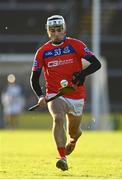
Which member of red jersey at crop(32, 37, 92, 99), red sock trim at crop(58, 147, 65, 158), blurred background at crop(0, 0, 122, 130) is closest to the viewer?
red sock trim at crop(58, 147, 65, 158)

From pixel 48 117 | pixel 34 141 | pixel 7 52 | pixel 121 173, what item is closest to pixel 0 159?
pixel 121 173

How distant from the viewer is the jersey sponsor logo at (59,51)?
1230cm

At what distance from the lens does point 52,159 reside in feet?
49.4

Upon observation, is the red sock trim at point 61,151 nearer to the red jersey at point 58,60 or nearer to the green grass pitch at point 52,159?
the green grass pitch at point 52,159

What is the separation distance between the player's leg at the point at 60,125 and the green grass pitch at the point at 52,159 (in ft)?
0.71

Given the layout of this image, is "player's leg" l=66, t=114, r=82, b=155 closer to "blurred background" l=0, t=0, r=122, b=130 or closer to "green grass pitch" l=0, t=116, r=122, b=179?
"green grass pitch" l=0, t=116, r=122, b=179

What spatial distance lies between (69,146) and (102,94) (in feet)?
63.4

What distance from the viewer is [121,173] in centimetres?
1168

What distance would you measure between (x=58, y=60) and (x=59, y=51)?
134 mm

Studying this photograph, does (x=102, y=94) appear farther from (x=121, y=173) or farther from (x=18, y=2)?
(x=121, y=173)

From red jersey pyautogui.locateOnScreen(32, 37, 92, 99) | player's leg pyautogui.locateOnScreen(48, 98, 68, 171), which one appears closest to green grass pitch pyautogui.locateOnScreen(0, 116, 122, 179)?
player's leg pyautogui.locateOnScreen(48, 98, 68, 171)

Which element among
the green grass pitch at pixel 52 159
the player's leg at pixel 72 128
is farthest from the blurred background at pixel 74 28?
the player's leg at pixel 72 128

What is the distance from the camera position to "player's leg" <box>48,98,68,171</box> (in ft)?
37.8

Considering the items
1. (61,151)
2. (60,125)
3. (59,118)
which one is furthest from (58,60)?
(61,151)
